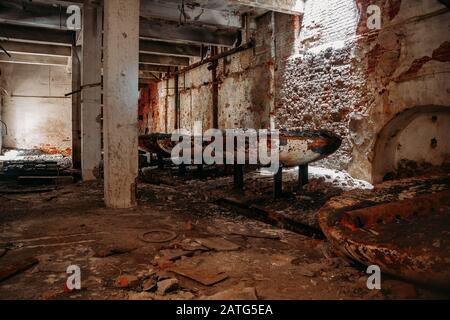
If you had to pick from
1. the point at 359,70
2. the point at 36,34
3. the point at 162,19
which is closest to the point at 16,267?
the point at 359,70

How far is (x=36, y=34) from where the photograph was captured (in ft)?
28.0

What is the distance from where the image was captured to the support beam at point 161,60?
1145 centimetres

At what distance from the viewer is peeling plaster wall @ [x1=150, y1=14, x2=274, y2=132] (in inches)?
308

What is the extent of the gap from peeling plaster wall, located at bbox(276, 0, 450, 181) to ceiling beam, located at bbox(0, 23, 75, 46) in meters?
5.51

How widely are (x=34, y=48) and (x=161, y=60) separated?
152 inches

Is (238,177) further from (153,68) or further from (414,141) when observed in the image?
(153,68)

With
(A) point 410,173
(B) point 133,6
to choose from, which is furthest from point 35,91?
(A) point 410,173

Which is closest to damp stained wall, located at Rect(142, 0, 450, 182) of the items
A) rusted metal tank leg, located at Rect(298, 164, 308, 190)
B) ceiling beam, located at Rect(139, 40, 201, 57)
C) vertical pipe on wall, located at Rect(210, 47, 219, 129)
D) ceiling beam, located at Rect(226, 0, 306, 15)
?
ceiling beam, located at Rect(226, 0, 306, 15)

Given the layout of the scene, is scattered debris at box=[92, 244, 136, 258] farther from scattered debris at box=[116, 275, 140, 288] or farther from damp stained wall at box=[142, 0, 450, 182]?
damp stained wall at box=[142, 0, 450, 182]
